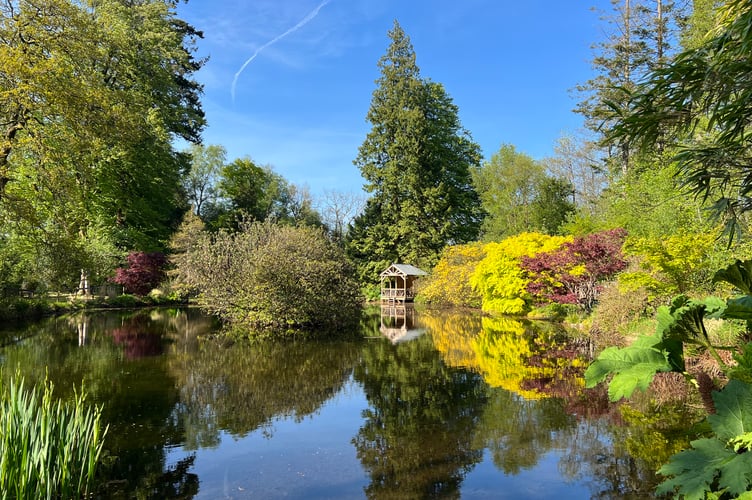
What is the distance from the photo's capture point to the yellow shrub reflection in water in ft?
27.3

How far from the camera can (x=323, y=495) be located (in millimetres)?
4465

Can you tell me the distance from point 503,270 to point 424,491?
55.8 ft

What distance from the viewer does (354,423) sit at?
6.59 meters

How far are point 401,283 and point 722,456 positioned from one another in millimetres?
33018

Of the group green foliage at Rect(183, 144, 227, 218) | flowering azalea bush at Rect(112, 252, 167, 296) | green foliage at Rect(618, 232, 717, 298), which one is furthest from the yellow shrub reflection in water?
green foliage at Rect(183, 144, 227, 218)

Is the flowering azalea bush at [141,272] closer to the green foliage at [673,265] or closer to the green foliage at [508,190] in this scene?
the green foliage at [508,190]

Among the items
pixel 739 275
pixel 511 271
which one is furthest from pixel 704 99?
pixel 511 271

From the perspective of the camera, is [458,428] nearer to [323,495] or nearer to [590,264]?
[323,495]

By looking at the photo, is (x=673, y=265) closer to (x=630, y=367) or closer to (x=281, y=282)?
(x=630, y=367)

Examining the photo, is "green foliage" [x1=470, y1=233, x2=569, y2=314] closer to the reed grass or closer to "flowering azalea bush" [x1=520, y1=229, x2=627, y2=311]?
"flowering azalea bush" [x1=520, y1=229, x2=627, y2=311]

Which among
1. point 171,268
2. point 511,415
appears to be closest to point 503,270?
point 511,415

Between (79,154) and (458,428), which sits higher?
(79,154)

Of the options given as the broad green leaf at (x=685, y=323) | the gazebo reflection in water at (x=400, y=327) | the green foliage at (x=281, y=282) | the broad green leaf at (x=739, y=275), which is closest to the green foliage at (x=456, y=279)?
the gazebo reflection in water at (x=400, y=327)

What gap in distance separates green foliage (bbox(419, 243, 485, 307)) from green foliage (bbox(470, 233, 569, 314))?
3806 mm
